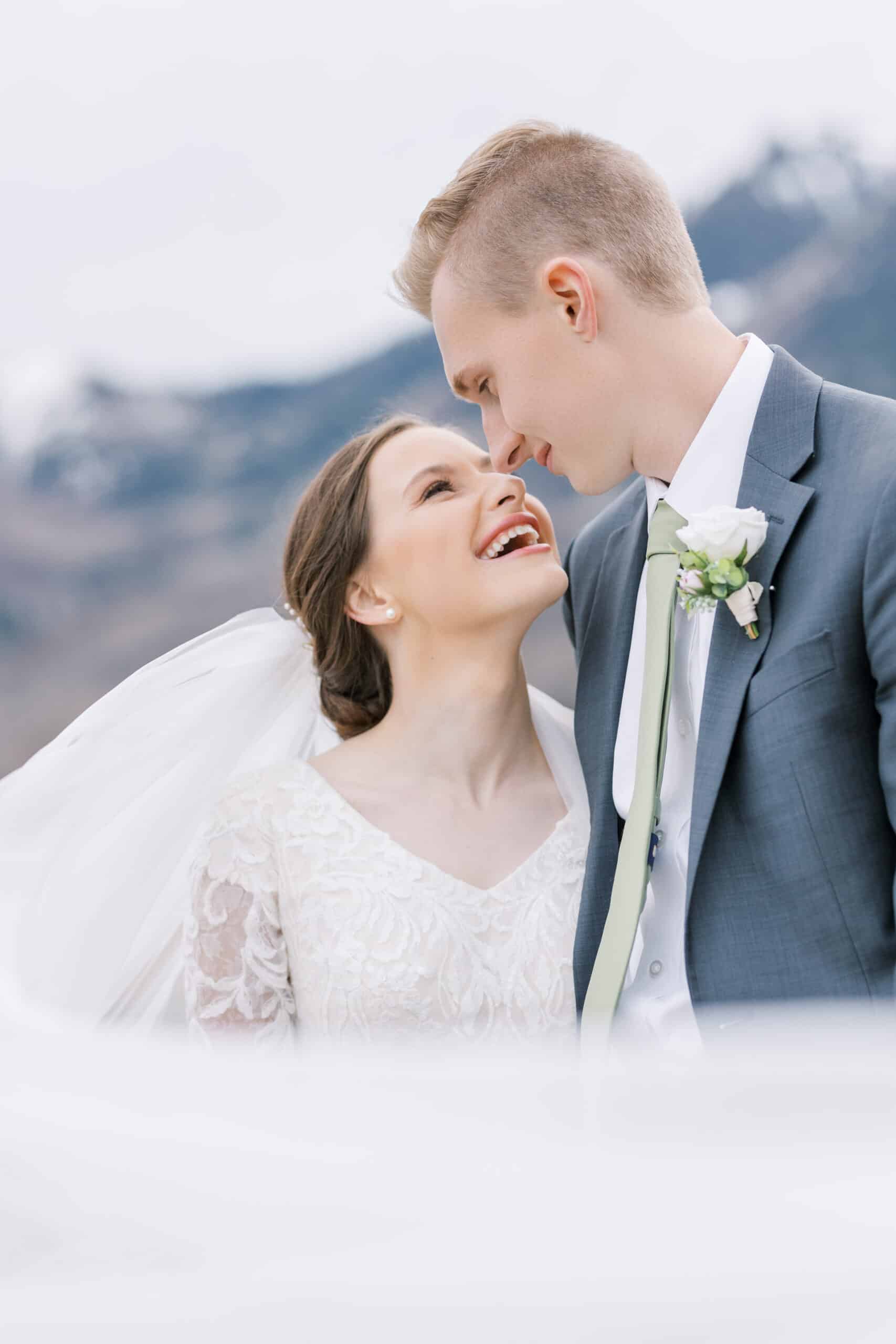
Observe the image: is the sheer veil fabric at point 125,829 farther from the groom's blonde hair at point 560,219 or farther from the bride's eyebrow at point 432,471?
the groom's blonde hair at point 560,219

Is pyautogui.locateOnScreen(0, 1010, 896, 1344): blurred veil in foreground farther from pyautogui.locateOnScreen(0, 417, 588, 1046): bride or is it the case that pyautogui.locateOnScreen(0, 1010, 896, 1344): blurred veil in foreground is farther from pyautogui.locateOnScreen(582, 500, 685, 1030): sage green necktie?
pyautogui.locateOnScreen(0, 417, 588, 1046): bride

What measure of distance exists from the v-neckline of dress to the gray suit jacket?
41cm

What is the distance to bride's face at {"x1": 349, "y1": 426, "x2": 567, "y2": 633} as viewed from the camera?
6.61 feet

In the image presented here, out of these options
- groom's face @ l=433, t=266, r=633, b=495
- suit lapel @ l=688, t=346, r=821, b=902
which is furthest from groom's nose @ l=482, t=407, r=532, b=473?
suit lapel @ l=688, t=346, r=821, b=902

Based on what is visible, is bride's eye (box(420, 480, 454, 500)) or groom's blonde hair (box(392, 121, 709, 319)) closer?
groom's blonde hair (box(392, 121, 709, 319))

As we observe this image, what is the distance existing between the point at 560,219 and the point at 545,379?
0.26 meters

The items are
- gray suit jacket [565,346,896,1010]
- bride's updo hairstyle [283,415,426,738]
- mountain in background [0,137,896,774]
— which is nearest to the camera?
gray suit jacket [565,346,896,1010]

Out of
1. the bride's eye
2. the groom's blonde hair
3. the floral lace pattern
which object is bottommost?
the floral lace pattern

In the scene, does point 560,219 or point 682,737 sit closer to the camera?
point 682,737

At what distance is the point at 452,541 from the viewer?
6.76 ft

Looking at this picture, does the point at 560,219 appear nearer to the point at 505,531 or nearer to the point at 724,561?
the point at 505,531

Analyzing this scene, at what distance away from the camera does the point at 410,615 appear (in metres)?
2.17

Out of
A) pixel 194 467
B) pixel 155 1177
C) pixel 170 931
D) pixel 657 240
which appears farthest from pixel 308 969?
pixel 194 467

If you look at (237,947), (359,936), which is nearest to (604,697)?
(359,936)
